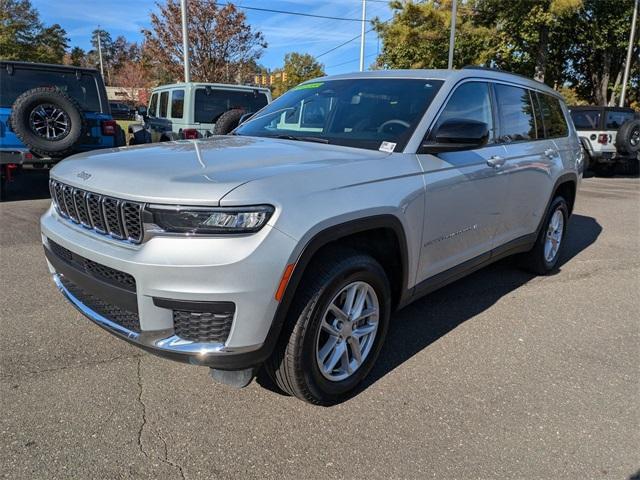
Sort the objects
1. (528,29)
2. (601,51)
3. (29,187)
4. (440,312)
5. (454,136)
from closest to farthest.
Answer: (454,136) → (440,312) → (29,187) → (528,29) → (601,51)

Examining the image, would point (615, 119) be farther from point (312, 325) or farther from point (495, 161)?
point (312, 325)

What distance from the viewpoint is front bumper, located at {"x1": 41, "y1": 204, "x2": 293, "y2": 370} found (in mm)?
2080

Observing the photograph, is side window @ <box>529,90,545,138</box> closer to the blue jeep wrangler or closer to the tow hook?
the tow hook

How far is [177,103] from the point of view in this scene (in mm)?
9781

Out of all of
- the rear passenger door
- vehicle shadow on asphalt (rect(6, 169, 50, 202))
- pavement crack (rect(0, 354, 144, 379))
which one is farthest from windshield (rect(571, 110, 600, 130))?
pavement crack (rect(0, 354, 144, 379))

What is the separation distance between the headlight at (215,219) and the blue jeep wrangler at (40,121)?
19.6ft

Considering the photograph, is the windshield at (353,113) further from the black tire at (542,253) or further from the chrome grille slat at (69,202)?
the black tire at (542,253)

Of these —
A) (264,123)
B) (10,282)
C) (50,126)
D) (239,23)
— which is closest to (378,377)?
(264,123)

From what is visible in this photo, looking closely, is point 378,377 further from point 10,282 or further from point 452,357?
point 10,282

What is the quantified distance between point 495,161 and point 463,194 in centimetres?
58

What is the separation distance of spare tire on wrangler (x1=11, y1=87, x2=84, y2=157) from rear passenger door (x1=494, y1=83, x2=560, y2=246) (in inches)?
234

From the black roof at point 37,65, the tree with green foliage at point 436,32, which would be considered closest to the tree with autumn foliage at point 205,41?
the tree with green foliage at point 436,32

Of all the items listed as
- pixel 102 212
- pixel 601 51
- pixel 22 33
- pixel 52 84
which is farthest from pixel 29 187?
pixel 22 33

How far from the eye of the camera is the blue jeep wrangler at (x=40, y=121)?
6.94 metres
